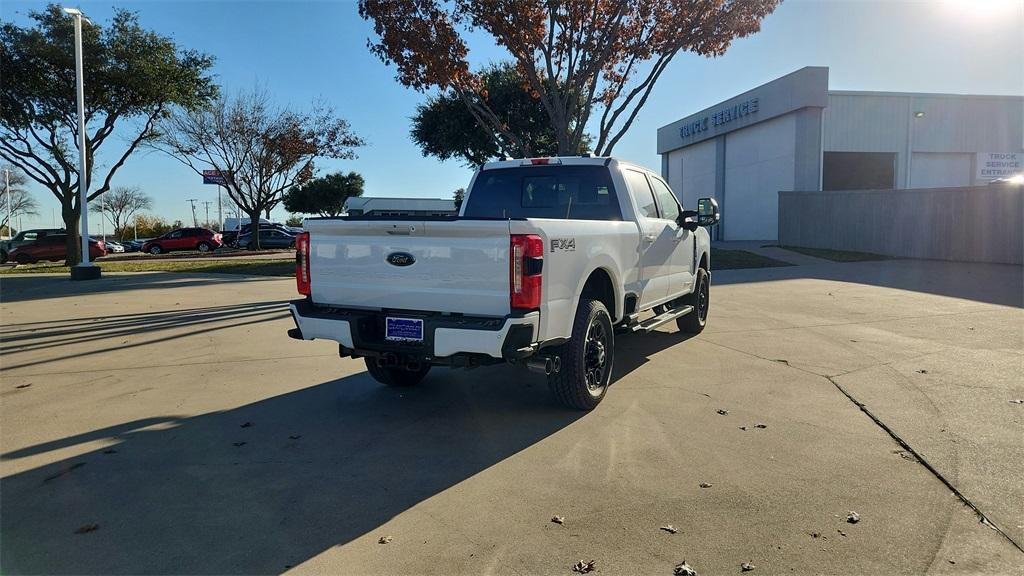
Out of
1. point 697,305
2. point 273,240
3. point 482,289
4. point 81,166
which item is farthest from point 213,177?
point 482,289

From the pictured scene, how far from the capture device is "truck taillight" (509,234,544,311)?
4.40 metres

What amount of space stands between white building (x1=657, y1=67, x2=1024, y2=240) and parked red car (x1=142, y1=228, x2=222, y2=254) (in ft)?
95.2

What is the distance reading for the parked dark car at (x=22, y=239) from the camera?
30469 mm

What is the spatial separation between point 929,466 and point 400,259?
3.77 meters

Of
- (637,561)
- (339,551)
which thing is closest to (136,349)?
(339,551)

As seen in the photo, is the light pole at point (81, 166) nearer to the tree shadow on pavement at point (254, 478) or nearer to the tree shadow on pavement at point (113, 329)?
the tree shadow on pavement at point (113, 329)

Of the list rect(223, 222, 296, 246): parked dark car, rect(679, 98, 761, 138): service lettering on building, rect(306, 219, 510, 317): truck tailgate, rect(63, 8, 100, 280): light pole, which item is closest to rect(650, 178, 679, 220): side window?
rect(306, 219, 510, 317): truck tailgate

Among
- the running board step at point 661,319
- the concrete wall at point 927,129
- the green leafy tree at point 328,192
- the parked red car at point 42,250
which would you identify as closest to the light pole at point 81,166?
the parked red car at point 42,250

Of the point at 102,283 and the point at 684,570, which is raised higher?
the point at 102,283

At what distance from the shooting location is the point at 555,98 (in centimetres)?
1634

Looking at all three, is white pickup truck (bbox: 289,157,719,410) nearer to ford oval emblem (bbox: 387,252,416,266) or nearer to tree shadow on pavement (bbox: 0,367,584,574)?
ford oval emblem (bbox: 387,252,416,266)

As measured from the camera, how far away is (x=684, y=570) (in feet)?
9.73

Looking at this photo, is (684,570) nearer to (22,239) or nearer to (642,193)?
(642,193)

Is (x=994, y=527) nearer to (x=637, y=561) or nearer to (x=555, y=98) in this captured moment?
(x=637, y=561)
